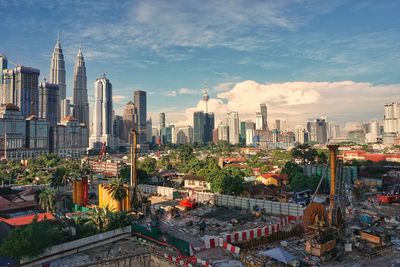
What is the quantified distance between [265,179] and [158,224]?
36133 millimetres

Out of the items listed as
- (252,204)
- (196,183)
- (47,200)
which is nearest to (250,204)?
(252,204)

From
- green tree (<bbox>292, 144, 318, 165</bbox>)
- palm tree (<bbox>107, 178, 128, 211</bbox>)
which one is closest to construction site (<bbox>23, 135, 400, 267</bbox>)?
palm tree (<bbox>107, 178, 128, 211</bbox>)

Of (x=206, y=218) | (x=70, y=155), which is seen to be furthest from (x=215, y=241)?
(x=70, y=155)

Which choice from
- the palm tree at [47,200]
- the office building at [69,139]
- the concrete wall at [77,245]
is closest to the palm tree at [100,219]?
the concrete wall at [77,245]

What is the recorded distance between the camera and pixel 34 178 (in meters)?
80.5

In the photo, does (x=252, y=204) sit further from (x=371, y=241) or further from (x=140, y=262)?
(x=140, y=262)

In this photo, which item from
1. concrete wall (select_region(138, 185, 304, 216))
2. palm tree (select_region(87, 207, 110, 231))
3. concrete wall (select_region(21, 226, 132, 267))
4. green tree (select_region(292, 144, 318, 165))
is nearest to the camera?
concrete wall (select_region(21, 226, 132, 267))

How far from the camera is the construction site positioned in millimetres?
26031

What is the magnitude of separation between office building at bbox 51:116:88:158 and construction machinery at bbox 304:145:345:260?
168m

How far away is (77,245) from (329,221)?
74.9ft

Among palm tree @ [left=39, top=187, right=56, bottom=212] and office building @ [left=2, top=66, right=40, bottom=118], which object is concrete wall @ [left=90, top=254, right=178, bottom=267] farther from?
office building @ [left=2, top=66, right=40, bottom=118]

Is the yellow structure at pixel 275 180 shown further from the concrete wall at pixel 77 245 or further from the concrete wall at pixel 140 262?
the concrete wall at pixel 140 262

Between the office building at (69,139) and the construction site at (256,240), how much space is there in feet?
498

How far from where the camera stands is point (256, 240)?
2992 cm
